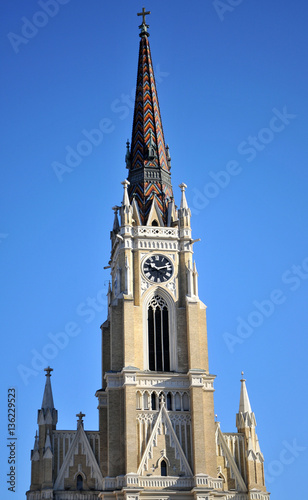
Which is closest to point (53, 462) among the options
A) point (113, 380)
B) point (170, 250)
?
point (113, 380)

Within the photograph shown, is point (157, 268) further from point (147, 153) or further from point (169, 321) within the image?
point (147, 153)

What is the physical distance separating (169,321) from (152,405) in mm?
5387

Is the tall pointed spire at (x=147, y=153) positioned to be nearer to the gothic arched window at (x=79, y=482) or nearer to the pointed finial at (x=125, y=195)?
the pointed finial at (x=125, y=195)

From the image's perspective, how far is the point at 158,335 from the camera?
199ft

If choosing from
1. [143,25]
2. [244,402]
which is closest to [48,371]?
[244,402]

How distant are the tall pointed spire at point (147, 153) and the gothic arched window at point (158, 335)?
580 centimetres

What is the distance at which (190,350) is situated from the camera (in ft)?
196

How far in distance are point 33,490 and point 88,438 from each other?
4361 millimetres

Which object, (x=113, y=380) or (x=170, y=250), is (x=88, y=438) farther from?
(x=170, y=250)

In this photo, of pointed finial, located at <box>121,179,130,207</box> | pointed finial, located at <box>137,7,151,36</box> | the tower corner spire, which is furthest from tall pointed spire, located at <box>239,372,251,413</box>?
pointed finial, located at <box>137,7,151,36</box>

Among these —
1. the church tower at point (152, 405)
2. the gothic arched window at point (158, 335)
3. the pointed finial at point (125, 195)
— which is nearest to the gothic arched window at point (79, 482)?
the church tower at point (152, 405)

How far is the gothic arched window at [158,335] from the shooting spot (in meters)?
60.1

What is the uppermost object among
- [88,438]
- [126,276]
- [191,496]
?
[126,276]

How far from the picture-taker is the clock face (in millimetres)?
61691
